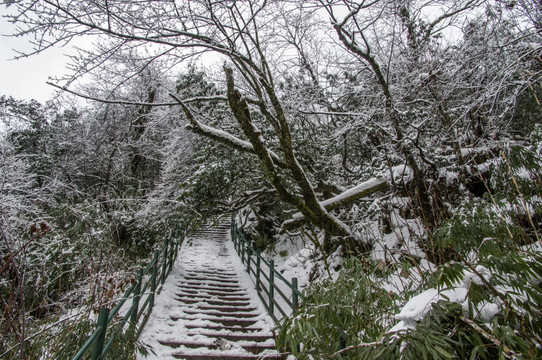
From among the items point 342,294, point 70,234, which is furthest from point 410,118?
point 70,234

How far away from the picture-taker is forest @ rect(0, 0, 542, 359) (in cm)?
122

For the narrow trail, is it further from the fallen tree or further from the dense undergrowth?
the fallen tree

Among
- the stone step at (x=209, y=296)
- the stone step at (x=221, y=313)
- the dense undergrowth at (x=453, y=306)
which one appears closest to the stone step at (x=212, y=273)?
the stone step at (x=209, y=296)

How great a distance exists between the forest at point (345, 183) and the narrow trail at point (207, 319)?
1.04m

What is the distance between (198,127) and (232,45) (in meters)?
1.80

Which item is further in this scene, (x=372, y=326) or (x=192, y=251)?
(x=192, y=251)

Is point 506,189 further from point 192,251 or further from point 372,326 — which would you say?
point 192,251

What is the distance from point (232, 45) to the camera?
5.09 metres

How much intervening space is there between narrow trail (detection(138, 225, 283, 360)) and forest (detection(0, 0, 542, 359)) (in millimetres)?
1037

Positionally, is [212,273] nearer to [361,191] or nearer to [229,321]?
[229,321]

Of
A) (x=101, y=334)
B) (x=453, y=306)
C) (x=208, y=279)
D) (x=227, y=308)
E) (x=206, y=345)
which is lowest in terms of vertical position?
(x=227, y=308)

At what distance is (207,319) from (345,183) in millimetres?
6312

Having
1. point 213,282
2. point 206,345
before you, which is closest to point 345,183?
point 213,282

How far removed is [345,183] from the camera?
9328 mm
